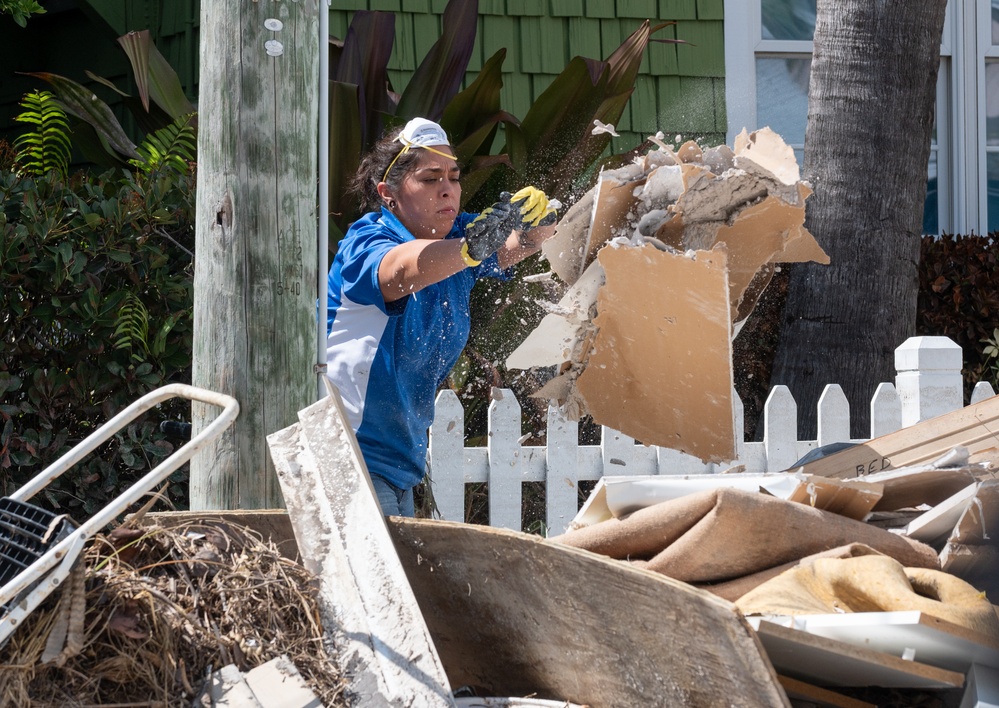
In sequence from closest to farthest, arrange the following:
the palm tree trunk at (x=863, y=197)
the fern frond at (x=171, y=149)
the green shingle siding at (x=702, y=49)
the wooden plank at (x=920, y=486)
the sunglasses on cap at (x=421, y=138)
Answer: the wooden plank at (x=920, y=486)
the sunglasses on cap at (x=421, y=138)
the fern frond at (x=171, y=149)
the palm tree trunk at (x=863, y=197)
the green shingle siding at (x=702, y=49)

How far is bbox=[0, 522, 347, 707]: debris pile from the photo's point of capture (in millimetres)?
1805

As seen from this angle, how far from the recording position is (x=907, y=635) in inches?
65.9

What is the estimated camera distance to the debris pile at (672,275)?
2.57m

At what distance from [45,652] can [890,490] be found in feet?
5.86

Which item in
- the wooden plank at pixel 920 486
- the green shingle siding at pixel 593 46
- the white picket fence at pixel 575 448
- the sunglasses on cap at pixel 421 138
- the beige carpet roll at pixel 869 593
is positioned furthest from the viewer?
the green shingle siding at pixel 593 46

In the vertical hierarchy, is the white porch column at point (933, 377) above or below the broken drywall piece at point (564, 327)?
below

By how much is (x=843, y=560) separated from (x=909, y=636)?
0.28 metres

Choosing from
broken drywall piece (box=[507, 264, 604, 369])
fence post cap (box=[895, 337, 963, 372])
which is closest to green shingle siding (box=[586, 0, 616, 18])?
fence post cap (box=[895, 337, 963, 372])

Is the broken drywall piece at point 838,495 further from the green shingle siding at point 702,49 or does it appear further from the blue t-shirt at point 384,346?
the green shingle siding at point 702,49

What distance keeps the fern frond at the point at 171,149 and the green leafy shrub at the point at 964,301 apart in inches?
168

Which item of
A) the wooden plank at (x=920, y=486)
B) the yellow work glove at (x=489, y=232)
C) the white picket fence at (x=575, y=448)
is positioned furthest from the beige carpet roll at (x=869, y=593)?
the white picket fence at (x=575, y=448)

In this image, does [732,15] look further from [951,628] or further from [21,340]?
[951,628]

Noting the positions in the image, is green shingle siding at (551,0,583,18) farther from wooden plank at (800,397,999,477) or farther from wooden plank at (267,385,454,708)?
wooden plank at (267,385,454,708)

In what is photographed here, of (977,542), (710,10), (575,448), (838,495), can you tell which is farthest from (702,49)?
(977,542)
